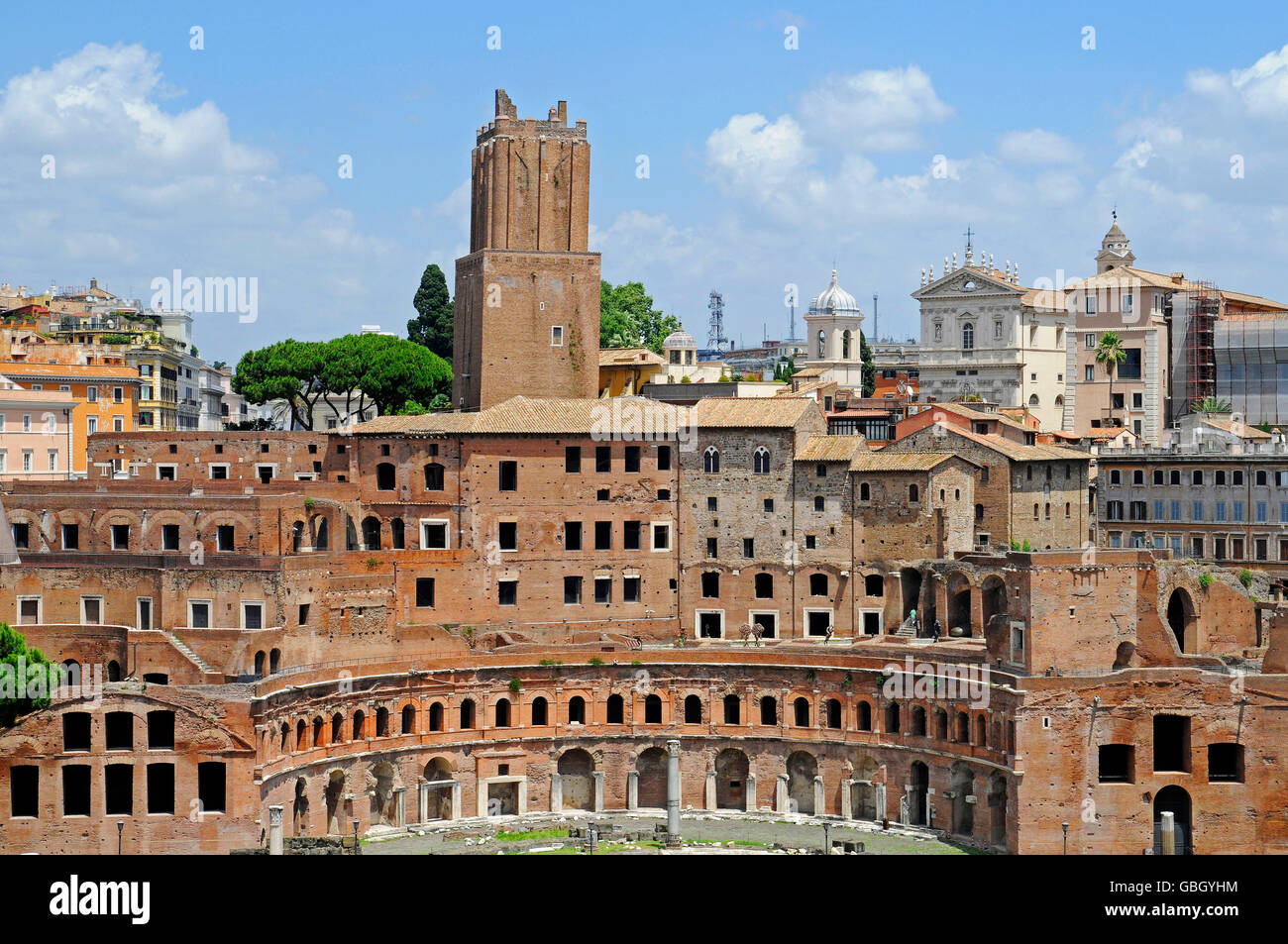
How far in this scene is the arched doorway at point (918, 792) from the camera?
5906 cm

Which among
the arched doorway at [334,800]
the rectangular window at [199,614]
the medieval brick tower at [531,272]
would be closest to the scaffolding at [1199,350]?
the medieval brick tower at [531,272]

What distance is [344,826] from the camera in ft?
189

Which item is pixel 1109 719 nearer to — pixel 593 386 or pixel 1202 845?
pixel 1202 845

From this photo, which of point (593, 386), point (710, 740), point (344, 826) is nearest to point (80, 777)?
point (344, 826)

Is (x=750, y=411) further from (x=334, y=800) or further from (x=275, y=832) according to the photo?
(x=275, y=832)

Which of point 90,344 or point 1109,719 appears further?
point 90,344

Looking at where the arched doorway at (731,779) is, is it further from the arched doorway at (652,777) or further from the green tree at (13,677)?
the green tree at (13,677)

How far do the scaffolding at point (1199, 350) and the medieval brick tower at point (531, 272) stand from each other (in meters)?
30.2

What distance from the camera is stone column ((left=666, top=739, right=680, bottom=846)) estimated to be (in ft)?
183

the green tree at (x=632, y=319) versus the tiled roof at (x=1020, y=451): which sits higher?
the green tree at (x=632, y=319)

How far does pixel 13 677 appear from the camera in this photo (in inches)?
1988

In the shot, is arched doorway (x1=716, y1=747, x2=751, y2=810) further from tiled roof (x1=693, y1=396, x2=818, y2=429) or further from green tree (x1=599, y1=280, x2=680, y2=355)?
green tree (x1=599, y1=280, x2=680, y2=355)
